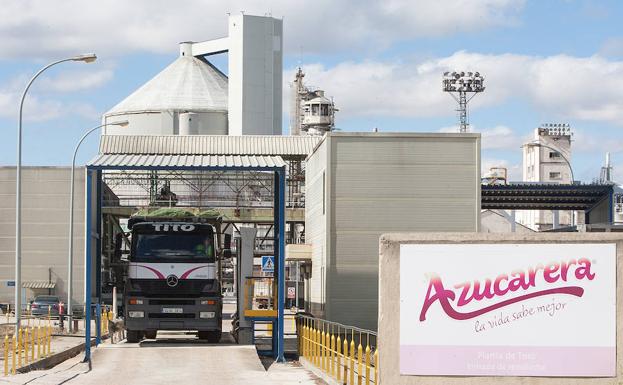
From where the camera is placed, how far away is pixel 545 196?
65.7m

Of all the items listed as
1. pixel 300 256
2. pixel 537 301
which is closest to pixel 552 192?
pixel 300 256

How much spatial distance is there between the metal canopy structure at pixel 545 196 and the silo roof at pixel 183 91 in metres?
34.6

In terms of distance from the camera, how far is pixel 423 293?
17.6 metres

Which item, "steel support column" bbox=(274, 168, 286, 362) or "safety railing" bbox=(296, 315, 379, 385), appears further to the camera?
"steel support column" bbox=(274, 168, 286, 362)

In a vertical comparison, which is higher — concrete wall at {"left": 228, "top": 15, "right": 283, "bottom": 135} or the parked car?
concrete wall at {"left": 228, "top": 15, "right": 283, "bottom": 135}

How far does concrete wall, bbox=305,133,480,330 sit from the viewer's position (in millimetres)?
38562

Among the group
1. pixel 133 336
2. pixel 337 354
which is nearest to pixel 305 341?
pixel 133 336

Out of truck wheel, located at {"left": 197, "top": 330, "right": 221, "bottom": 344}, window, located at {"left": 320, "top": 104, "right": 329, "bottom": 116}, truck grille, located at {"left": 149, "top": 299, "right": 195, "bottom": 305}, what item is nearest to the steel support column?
truck wheel, located at {"left": 197, "top": 330, "right": 221, "bottom": 344}

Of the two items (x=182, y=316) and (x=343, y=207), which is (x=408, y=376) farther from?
(x=343, y=207)

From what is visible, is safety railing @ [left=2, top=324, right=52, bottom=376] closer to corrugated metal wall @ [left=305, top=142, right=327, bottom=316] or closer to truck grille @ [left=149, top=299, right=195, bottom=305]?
truck grille @ [left=149, top=299, right=195, bottom=305]

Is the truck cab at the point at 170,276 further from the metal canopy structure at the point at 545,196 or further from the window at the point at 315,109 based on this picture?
the window at the point at 315,109

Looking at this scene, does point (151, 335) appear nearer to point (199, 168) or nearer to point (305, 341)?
point (305, 341)

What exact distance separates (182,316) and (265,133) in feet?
199

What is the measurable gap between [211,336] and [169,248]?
367 cm
